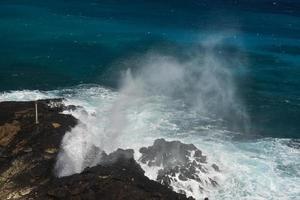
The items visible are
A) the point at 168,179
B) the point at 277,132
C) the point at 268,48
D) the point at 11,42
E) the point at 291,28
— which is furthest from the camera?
the point at 291,28

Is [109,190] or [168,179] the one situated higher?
[109,190]

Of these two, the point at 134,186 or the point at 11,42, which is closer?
the point at 134,186

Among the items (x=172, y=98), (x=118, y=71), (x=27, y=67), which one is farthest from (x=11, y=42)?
(x=172, y=98)

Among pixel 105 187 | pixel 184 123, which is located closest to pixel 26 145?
pixel 105 187

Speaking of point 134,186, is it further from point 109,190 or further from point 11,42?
point 11,42

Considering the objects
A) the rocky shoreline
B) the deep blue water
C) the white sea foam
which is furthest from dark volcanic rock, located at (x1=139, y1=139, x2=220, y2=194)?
the deep blue water

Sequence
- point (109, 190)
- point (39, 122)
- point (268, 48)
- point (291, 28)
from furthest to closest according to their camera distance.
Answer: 1. point (291, 28)
2. point (268, 48)
3. point (39, 122)
4. point (109, 190)

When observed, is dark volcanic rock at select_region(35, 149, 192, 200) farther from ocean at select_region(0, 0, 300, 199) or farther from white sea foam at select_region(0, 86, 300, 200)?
ocean at select_region(0, 0, 300, 199)
